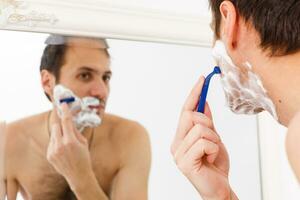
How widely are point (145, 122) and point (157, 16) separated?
266mm

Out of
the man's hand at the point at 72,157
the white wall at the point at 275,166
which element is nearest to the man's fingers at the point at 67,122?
the man's hand at the point at 72,157

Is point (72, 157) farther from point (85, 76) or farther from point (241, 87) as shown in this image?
point (241, 87)

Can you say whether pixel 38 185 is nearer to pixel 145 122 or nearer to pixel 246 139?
pixel 145 122

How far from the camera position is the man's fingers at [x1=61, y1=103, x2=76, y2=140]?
93cm

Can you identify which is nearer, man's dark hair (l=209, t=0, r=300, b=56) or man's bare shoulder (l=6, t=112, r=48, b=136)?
man's dark hair (l=209, t=0, r=300, b=56)

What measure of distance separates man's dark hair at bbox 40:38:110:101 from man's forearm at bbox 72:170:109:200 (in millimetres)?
197

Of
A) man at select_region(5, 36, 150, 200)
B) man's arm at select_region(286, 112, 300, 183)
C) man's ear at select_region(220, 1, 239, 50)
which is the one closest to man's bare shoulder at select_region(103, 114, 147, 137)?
man at select_region(5, 36, 150, 200)

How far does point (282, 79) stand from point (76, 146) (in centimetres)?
47

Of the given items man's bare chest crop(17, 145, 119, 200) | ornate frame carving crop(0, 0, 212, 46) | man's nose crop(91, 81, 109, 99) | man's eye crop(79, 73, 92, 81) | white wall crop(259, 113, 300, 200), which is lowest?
white wall crop(259, 113, 300, 200)

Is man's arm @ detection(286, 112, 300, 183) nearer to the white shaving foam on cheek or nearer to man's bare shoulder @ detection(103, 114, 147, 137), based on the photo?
the white shaving foam on cheek

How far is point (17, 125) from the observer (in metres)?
0.90

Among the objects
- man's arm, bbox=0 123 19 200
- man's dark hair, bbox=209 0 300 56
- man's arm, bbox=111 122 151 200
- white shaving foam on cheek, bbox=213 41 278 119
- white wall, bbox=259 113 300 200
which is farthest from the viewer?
white wall, bbox=259 113 300 200

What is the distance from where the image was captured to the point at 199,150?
83 centimetres

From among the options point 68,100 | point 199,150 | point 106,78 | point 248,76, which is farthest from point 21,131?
point 248,76
